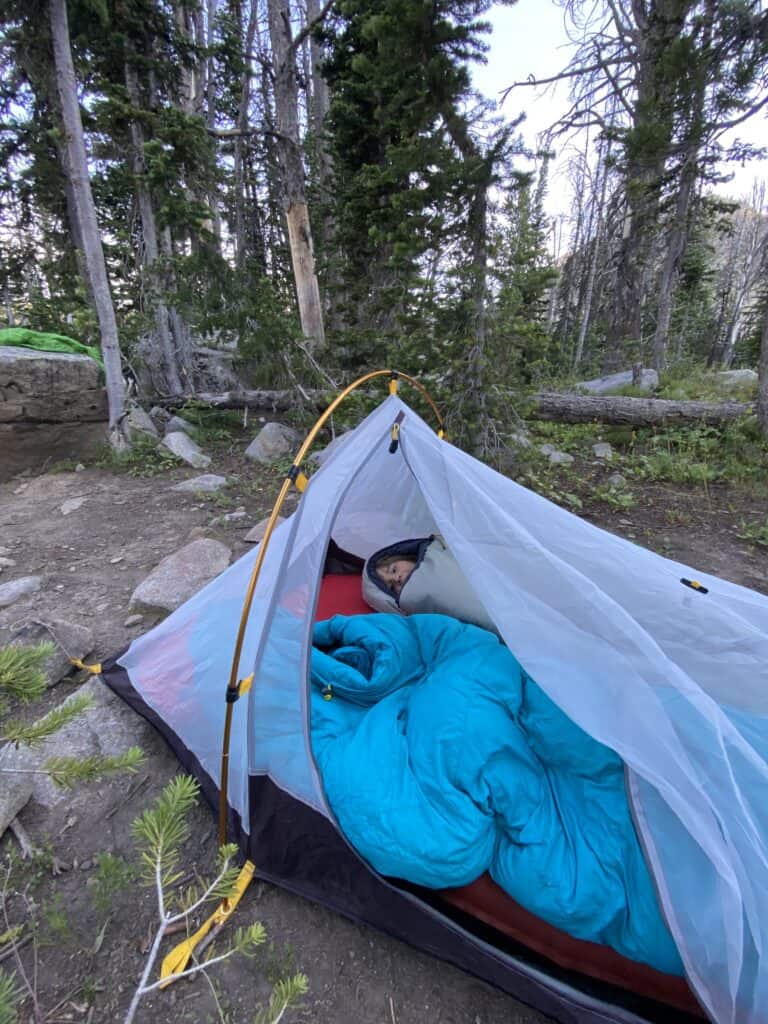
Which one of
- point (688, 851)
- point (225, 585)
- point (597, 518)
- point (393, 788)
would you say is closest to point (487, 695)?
point (393, 788)

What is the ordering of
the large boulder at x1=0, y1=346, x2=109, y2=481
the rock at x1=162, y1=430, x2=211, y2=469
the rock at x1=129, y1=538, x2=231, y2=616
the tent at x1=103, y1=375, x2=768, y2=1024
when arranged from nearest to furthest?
the tent at x1=103, y1=375, x2=768, y2=1024 → the rock at x1=129, y1=538, x2=231, y2=616 → the large boulder at x1=0, y1=346, x2=109, y2=481 → the rock at x1=162, y1=430, x2=211, y2=469

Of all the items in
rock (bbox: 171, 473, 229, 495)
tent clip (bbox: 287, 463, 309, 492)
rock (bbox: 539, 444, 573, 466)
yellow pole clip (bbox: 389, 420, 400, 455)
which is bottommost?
rock (bbox: 171, 473, 229, 495)

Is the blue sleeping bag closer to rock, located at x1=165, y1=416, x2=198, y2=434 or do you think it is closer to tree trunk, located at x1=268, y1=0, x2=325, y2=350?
tree trunk, located at x1=268, y1=0, x2=325, y2=350

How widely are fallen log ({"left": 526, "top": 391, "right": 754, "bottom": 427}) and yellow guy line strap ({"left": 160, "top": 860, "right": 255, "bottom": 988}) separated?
5514 mm

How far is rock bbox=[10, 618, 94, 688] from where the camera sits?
98.3 inches

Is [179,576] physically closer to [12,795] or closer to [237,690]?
[12,795]

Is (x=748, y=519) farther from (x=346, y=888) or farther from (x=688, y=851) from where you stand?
(x=346, y=888)

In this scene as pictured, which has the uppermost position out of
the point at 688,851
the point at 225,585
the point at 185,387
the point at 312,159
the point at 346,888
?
the point at 312,159

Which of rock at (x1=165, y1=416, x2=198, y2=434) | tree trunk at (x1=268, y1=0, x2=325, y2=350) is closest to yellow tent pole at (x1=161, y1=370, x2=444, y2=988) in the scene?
tree trunk at (x1=268, y1=0, x2=325, y2=350)

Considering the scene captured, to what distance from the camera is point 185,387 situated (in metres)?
8.16

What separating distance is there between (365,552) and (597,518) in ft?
8.08

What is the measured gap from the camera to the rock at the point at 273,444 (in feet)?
20.2

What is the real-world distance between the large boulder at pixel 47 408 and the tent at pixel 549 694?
4805 mm

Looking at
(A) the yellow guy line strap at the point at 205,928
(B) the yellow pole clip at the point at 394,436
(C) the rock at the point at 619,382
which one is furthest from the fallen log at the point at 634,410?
(A) the yellow guy line strap at the point at 205,928
